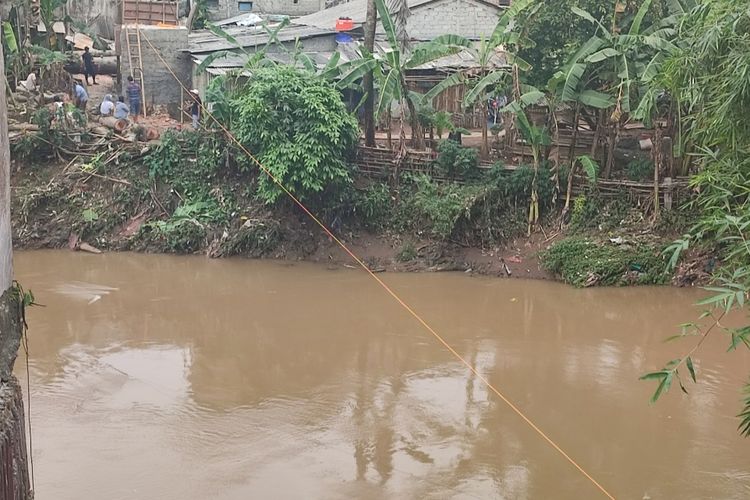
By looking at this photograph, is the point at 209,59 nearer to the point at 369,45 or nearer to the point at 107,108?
the point at 107,108

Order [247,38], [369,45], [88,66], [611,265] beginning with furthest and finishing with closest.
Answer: [88,66], [247,38], [369,45], [611,265]

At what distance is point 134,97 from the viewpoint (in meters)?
Result: 15.7

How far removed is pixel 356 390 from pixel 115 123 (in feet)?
26.2

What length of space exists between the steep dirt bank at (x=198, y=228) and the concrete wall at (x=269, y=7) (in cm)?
1122

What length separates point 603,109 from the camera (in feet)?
38.8

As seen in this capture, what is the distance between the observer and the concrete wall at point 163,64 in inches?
645

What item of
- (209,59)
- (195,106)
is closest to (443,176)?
(209,59)

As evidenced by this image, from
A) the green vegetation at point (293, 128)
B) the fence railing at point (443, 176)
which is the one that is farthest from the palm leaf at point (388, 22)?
the fence railing at point (443, 176)

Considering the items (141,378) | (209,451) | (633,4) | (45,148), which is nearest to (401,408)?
(209,451)

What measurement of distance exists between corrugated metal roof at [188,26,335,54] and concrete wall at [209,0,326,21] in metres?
5.19

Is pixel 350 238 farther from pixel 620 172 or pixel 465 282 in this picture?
pixel 620 172

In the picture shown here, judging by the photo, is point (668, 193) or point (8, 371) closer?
point (8, 371)

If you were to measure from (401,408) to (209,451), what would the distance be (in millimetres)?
1880

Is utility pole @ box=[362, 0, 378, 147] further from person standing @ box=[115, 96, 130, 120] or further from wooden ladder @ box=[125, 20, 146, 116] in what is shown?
wooden ladder @ box=[125, 20, 146, 116]
